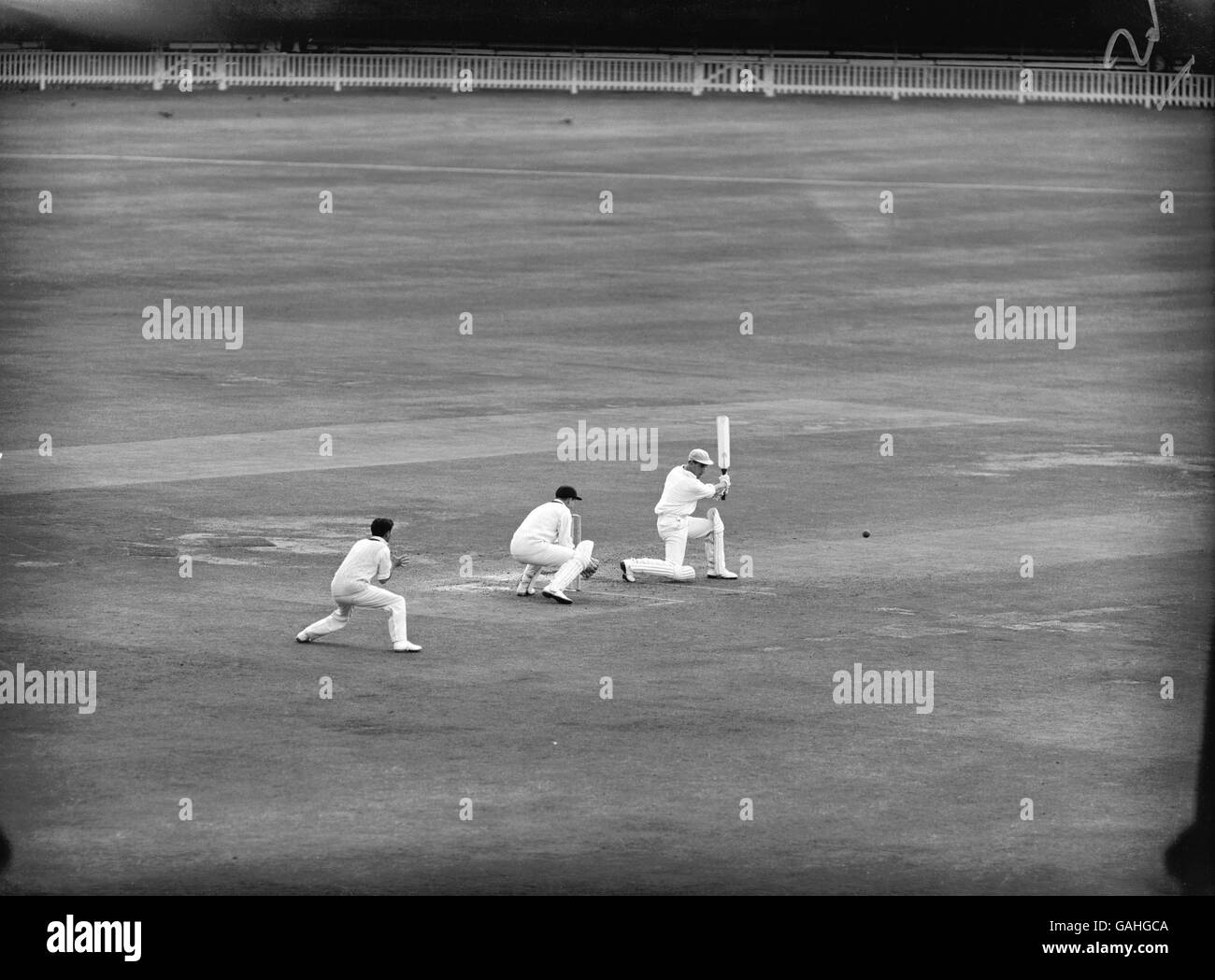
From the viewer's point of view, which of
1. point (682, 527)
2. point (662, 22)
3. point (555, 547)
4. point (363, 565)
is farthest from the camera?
point (682, 527)

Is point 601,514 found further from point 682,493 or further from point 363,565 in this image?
point 363,565

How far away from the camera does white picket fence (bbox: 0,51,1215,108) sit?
1673 cm

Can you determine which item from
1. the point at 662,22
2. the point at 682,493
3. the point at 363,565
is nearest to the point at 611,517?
the point at 682,493

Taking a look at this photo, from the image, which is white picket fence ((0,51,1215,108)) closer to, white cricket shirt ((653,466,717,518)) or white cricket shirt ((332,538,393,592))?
white cricket shirt ((653,466,717,518))

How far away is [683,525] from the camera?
22641 millimetres

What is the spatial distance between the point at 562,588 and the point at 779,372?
17.7m

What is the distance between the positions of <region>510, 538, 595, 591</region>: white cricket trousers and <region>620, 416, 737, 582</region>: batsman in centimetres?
113

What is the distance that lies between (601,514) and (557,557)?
4.94 metres

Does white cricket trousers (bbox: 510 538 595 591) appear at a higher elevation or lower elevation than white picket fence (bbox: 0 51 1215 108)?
lower

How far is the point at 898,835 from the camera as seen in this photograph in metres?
14.5

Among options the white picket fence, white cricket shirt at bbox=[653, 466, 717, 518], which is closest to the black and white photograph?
white cricket shirt at bbox=[653, 466, 717, 518]

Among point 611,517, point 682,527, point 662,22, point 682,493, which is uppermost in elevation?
point 662,22

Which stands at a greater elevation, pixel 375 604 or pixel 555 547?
pixel 555 547

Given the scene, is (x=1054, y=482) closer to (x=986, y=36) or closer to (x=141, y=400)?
(x=141, y=400)
